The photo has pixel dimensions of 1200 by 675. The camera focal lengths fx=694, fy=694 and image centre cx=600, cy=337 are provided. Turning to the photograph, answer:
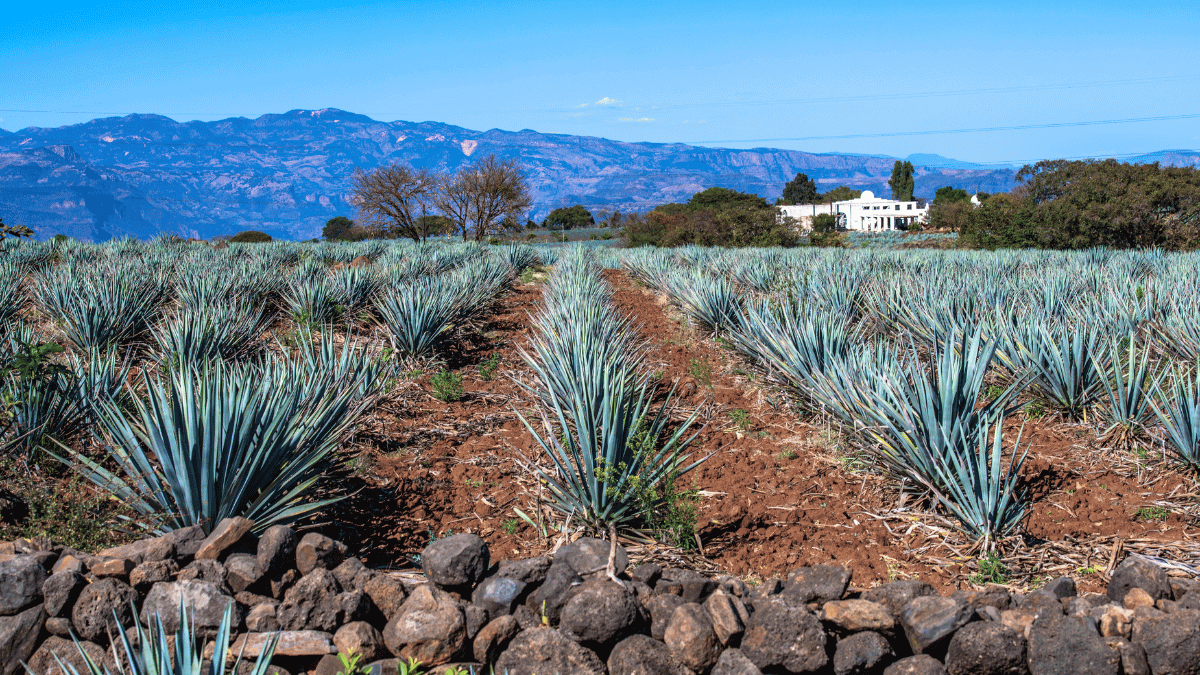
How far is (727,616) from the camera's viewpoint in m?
2.01

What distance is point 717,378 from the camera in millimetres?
6086

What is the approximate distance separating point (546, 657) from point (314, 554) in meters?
0.90

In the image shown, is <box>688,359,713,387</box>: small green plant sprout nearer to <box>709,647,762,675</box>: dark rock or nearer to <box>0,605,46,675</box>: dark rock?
<box>709,647,762,675</box>: dark rock

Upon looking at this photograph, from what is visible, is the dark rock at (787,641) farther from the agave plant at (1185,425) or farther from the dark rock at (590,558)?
the agave plant at (1185,425)

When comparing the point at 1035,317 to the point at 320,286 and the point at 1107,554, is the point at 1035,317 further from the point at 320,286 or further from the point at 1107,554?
the point at 320,286

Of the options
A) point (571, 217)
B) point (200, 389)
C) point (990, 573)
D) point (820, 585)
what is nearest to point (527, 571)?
point (820, 585)

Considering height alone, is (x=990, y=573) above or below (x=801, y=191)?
below

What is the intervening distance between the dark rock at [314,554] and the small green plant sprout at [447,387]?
3.10m

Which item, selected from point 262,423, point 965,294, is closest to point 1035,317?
point 965,294

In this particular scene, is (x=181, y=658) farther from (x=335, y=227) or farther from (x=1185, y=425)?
(x=335, y=227)

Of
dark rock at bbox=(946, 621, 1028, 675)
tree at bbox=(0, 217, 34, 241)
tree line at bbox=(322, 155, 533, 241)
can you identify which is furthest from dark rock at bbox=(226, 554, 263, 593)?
tree line at bbox=(322, 155, 533, 241)

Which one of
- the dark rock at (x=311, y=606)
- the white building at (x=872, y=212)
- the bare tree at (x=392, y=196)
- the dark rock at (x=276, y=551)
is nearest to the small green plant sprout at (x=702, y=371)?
the dark rock at (x=276, y=551)

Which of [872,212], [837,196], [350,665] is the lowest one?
[350,665]

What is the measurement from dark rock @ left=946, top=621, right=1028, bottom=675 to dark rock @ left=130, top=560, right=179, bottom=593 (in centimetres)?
236
